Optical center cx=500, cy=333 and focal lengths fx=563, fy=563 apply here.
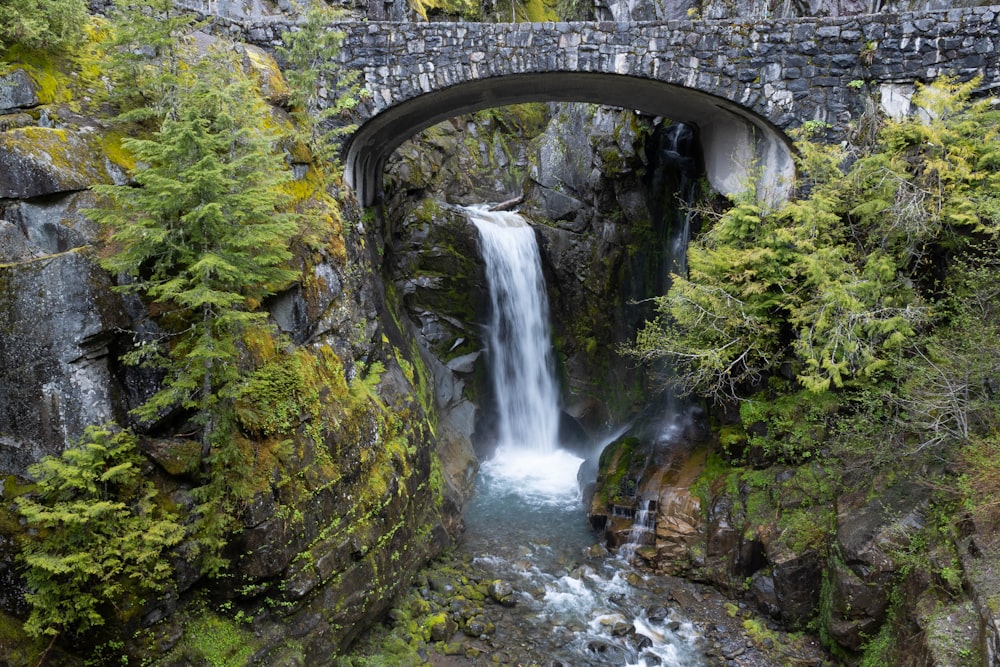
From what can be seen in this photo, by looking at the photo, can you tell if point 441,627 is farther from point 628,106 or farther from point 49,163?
point 628,106

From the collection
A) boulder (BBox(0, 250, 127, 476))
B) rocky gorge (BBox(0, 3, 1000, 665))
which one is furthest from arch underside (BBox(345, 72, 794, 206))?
boulder (BBox(0, 250, 127, 476))

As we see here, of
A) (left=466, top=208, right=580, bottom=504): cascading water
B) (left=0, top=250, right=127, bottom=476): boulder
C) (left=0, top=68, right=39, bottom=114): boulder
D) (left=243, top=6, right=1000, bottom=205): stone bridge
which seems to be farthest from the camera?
(left=466, top=208, right=580, bottom=504): cascading water

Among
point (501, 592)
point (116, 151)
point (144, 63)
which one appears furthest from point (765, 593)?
point (144, 63)

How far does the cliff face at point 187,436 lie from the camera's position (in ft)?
15.7

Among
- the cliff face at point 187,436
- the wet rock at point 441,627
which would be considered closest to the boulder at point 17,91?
the cliff face at point 187,436

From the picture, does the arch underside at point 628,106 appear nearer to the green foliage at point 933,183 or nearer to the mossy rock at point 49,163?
the green foliage at point 933,183

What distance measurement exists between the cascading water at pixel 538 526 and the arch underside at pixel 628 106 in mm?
3878

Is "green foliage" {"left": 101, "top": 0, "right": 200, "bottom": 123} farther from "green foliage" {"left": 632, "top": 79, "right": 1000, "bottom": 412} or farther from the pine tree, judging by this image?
"green foliage" {"left": 632, "top": 79, "right": 1000, "bottom": 412}

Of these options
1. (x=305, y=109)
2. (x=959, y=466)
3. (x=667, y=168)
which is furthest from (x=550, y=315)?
(x=959, y=466)

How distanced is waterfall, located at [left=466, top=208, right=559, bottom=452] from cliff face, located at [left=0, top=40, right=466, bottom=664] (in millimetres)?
6932

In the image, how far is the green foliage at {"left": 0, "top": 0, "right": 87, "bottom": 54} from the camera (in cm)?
565

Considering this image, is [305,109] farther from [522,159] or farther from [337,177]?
[522,159]

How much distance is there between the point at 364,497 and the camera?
6.89 meters

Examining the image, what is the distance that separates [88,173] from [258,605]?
4.66m
